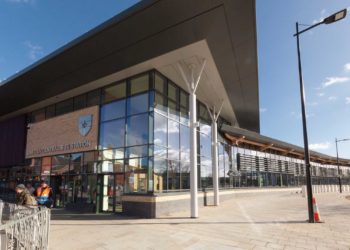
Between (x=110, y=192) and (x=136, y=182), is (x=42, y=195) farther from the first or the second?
(x=136, y=182)

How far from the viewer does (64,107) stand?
18.7m

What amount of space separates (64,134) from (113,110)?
14.7 ft

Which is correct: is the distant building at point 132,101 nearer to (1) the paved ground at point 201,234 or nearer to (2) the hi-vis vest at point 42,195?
(1) the paved ground at point 201,234

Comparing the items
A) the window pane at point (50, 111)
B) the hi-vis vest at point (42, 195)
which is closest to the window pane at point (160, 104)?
the hi-vis vest at point (42, 195)

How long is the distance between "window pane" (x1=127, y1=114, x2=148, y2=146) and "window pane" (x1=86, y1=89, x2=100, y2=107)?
3.13 meters

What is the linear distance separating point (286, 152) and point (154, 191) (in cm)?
2563

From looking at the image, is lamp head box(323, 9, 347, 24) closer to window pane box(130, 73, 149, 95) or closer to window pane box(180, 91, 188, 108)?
window pane box(130, 73, 149, 95)

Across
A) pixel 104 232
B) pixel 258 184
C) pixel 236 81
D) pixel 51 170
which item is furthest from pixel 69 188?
pixel 258 184

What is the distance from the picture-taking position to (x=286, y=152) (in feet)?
112

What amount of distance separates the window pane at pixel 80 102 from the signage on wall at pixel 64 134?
0.37 metres

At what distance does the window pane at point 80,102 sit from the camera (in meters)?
17.3

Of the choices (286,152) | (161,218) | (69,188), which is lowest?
(161,218)

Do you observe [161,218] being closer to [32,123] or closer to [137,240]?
[137,240]

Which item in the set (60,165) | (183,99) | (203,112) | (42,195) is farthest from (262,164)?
(42,195)
